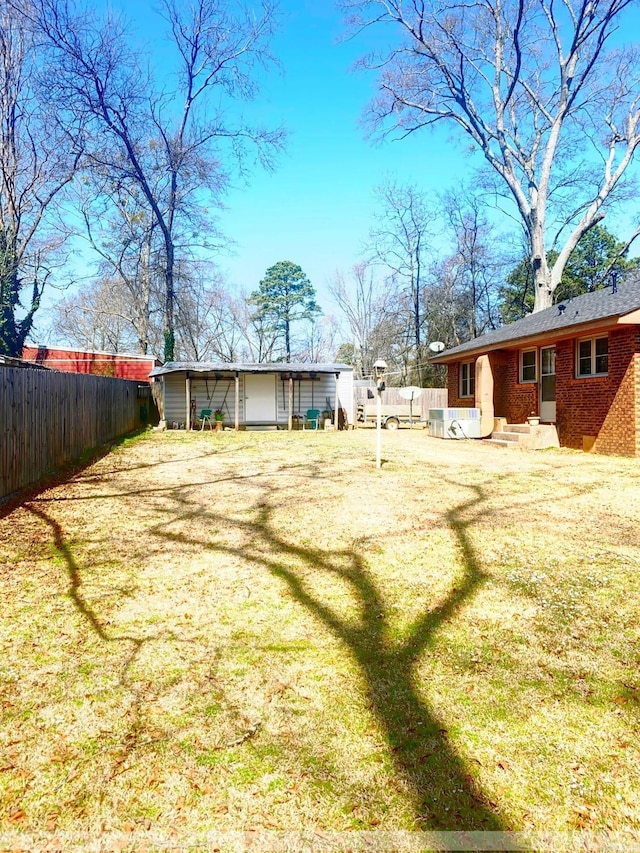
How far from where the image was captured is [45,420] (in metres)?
7.35

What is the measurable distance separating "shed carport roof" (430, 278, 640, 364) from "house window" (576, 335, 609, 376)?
1.72ft

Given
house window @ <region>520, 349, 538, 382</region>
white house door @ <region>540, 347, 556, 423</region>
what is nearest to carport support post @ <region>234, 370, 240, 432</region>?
house window @ <region>520, 349, 538, 382</region>

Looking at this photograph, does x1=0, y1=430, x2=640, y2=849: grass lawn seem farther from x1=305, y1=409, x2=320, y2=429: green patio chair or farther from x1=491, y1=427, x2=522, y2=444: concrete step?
x1=305, y1=409, x2=320, y2=429: green patio chair

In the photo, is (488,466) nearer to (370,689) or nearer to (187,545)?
(187,545)

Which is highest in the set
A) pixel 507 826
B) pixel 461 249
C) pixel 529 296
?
pixel 461 249

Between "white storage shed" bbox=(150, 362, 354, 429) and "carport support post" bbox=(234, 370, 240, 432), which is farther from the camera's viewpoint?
"white storage shed" bbox=(150, 362, 354, 429)

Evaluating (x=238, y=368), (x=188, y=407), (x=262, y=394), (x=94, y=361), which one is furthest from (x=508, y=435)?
(x=94, y=361)

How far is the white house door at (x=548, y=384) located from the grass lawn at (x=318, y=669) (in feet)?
25.1

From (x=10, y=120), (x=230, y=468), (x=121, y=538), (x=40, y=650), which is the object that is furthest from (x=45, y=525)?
(x=10, y=120)

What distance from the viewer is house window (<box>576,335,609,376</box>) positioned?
1059 centimetres

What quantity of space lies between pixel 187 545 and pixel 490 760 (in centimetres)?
320

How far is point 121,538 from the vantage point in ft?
15.5

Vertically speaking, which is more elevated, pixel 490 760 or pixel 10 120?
pixel 10 120

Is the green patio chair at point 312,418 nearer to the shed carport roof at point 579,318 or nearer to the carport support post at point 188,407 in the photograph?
the carport support post at point 188,407
